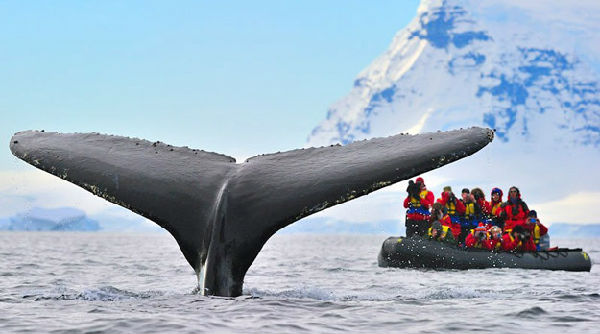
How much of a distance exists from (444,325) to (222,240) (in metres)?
1.88

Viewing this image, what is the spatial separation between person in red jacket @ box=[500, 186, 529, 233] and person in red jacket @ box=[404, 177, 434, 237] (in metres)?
1.61

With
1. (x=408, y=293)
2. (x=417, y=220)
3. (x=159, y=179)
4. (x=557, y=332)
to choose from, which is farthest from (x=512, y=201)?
(x=159, y=179)

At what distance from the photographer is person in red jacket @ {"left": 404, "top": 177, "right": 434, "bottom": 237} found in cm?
1866

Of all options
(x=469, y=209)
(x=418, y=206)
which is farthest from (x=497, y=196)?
(x=418, y=206)

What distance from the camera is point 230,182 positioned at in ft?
22.2

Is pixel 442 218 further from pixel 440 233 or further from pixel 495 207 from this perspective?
pixel 495 207

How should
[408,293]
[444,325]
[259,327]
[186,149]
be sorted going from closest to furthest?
[259,327]
[444,325]
[186,149]
[408,293]

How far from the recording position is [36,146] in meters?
6.84

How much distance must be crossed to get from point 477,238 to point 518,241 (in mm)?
870

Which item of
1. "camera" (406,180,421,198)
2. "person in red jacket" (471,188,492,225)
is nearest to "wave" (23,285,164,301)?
"camera" (406,180,421,198)

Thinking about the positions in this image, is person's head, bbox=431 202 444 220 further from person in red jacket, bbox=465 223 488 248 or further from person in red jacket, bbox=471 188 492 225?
person in red jacket, bbox=471 188 492 225

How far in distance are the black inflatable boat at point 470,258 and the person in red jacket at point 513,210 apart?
0.89 meters

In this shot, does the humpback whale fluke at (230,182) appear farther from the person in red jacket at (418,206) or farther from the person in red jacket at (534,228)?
the person in red jacket at (534,228)

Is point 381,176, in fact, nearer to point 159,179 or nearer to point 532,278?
point 159,179
